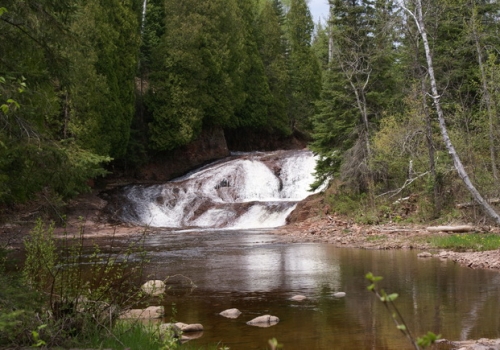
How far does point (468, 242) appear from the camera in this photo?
1484 cm

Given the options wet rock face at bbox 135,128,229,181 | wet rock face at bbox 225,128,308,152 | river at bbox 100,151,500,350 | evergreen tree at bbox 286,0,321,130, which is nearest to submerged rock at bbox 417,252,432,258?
river at bbox 100,151,500,350

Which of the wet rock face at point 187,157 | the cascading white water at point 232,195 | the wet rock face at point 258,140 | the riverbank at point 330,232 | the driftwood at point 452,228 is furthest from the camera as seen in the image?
the wet rock face at point 258,140

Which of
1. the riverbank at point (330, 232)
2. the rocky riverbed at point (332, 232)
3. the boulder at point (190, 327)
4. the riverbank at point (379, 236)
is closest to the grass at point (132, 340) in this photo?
the boulder at point (190, 327)

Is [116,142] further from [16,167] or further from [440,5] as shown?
[16,167]

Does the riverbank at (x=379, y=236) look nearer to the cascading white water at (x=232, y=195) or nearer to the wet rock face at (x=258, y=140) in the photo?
the cascading white water at (x=232, y=195)

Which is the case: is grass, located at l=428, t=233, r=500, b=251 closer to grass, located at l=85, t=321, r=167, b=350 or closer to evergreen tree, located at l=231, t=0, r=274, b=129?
grass, located at l=85, t=321, r=167, b=350

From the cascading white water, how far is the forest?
2.33 m

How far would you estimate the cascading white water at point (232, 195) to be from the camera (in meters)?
25.4

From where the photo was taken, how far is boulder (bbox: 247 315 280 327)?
26.5ft

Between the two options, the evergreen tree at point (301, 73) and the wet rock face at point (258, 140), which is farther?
the evergreen tree at point (301, 73)

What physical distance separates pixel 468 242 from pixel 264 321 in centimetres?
881

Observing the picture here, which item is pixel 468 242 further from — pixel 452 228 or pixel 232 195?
pixel 232 195

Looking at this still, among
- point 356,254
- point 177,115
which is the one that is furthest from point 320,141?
point 177,115

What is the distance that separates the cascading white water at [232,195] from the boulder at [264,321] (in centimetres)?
1644
